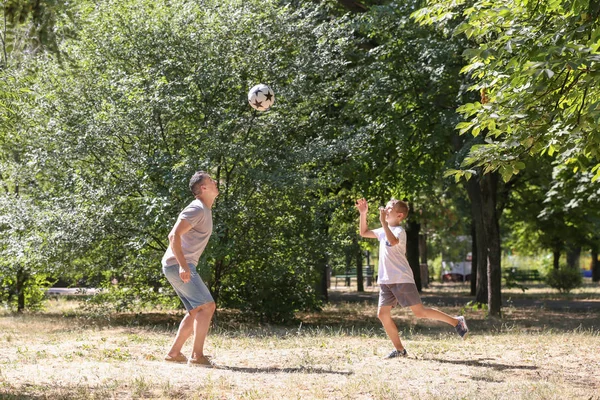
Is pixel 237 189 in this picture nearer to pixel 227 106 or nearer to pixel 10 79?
pixel 227 106

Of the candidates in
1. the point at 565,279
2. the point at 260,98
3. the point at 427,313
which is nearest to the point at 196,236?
the point at 427,313

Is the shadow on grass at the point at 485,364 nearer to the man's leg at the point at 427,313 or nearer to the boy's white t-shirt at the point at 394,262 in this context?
the man's leg at the point at 427,313

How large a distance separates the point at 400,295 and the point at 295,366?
1512 millimetres

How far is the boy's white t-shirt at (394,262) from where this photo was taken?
8719mm

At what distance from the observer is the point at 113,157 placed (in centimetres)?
1403

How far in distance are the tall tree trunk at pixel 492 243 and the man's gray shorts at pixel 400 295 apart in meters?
8.72

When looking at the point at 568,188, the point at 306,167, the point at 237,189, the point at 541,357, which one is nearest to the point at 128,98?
the point at 237,189

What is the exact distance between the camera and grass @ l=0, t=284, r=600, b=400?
6602 mm

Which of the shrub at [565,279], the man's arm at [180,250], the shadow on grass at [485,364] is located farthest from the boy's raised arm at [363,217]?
the shrub at [565,279]

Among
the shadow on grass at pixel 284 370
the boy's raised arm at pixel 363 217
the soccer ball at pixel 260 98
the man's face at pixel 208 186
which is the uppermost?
the soccer ball at pixel 260 98

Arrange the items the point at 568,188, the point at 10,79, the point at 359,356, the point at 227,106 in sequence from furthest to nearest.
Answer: the point at 568,188 → the point at 10,79 → the point at 227,106 → the point at 359,356

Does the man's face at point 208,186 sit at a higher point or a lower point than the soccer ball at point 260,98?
lower

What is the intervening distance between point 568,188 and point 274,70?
13.0 meters

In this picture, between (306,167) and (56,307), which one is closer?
(306,167)
